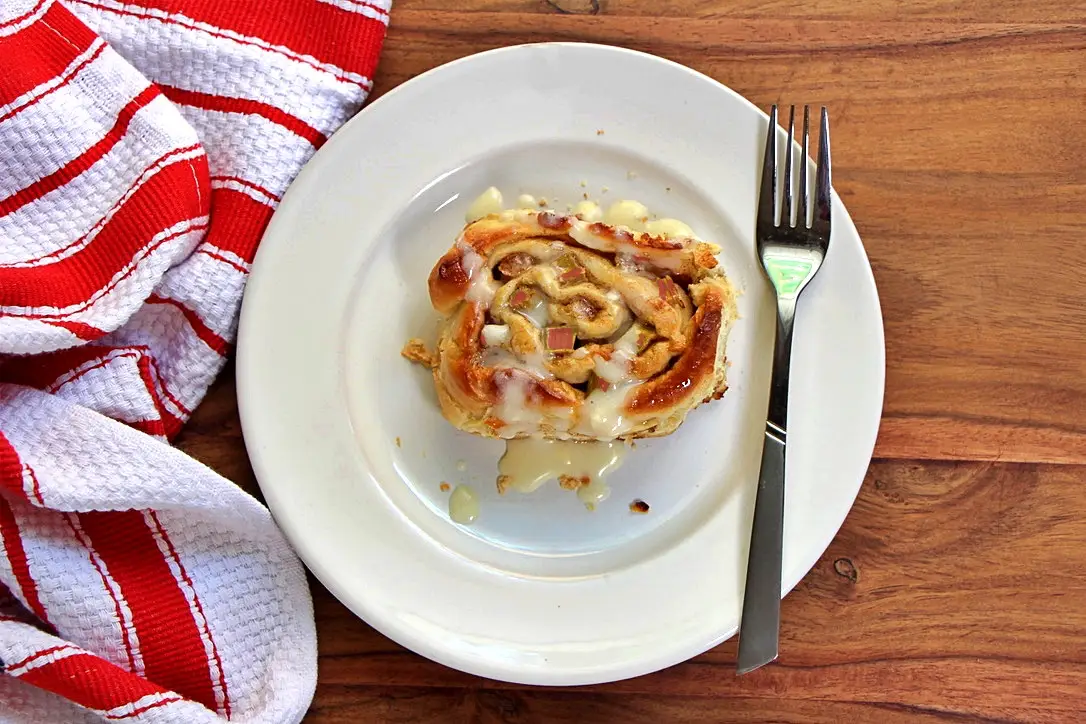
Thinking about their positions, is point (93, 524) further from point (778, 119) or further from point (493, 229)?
point (778, 119)

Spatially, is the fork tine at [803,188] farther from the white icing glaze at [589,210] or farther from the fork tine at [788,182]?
the white icing glaze at [589,210]

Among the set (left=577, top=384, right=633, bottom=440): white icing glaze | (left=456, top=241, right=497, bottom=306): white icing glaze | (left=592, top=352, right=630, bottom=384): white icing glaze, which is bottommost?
(left=577, top=384, right=633, bottom=440): white icing glaze

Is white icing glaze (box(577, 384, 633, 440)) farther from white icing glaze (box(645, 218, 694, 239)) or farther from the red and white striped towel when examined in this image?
the red and white striped towel

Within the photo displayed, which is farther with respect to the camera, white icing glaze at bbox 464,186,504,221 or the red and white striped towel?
white icing glaze at bbox 464,186,504,221

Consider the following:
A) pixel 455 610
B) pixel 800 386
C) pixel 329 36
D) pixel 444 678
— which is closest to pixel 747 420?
pixel 800 386

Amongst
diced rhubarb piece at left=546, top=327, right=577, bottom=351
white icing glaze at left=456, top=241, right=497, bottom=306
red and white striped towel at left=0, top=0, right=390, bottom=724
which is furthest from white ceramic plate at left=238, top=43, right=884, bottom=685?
diced rhubarb piece at left=546, top=327, right=577, bottom=351

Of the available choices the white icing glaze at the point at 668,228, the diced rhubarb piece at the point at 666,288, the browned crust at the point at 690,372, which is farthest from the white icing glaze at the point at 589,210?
the browned crust at the point at 690,372
